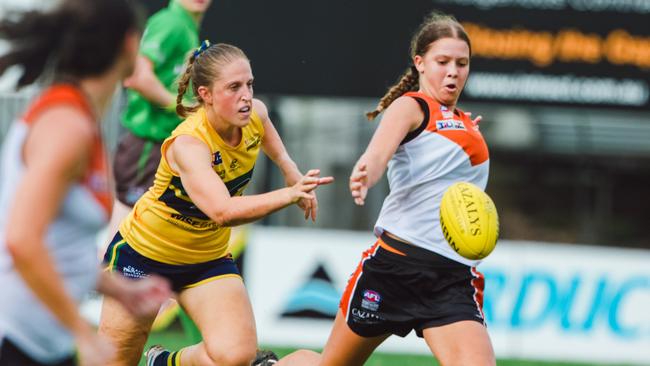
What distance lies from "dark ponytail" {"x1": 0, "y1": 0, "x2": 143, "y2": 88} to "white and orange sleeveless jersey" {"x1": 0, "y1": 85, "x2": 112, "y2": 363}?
8 centimetres

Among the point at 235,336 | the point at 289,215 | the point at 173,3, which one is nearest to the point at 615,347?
the point at 289,215

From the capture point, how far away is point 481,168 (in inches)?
201

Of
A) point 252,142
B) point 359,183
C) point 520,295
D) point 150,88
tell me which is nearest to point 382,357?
point 520,295

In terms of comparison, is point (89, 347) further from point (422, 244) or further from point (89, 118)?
point (422, 244)

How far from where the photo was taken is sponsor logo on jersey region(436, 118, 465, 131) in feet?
16.3

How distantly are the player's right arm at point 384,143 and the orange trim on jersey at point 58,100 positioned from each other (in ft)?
5.10

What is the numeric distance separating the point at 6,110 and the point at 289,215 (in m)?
3.06

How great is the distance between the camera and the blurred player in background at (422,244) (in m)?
4.87

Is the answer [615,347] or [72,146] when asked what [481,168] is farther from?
[615,347]

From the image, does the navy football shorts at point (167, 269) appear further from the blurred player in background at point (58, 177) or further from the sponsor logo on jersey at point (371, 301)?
the blurred player in background at point (58, 177)

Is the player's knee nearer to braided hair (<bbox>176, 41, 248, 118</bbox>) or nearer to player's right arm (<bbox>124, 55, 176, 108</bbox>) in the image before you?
braided hair (<bbox>176, 41, 248, 118</bbox>)

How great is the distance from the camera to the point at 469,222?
183 inches

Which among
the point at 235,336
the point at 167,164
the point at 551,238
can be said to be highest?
the point at 167,164

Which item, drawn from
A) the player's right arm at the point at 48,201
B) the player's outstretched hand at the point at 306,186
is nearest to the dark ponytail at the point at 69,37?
the player's right arm at the point at 48,201
